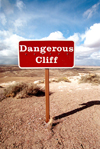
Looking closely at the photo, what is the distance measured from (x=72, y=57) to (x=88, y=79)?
8818 millimetres

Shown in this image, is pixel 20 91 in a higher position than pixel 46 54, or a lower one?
lower

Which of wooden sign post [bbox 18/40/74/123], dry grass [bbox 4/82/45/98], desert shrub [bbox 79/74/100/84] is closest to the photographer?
wooden sign post [bbox 18/40/74/123]

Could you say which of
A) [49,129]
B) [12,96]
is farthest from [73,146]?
[12,96]

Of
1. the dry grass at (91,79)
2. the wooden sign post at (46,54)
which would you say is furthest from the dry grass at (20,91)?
the dry grass at (91,79)

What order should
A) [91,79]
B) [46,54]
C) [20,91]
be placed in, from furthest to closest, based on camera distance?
[91,79], [20,91], [46,54]

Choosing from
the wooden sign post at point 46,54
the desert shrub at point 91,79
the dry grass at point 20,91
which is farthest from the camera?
the desert shrub at point 91,79

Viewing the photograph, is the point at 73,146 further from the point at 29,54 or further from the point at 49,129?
the point at 29,54

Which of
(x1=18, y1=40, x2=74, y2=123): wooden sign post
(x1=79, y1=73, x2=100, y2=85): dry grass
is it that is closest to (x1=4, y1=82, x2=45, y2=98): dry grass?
(x1=18, y1=40, x2=74, y2=123): wooden sign post

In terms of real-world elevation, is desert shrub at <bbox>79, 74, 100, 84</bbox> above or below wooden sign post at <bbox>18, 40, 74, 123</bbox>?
below

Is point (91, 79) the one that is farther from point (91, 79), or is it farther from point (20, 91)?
point (20, 91)

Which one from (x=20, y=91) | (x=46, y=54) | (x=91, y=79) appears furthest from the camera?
(x=91, y=79)

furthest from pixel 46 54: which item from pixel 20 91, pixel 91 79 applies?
pixel 91 79

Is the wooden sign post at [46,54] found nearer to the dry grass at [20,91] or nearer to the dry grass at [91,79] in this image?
the dry grass at [20,91]

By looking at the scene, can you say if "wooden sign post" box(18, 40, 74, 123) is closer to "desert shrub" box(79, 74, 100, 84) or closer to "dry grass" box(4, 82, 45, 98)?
"dry grass" box(4, 82, 45, 98)
